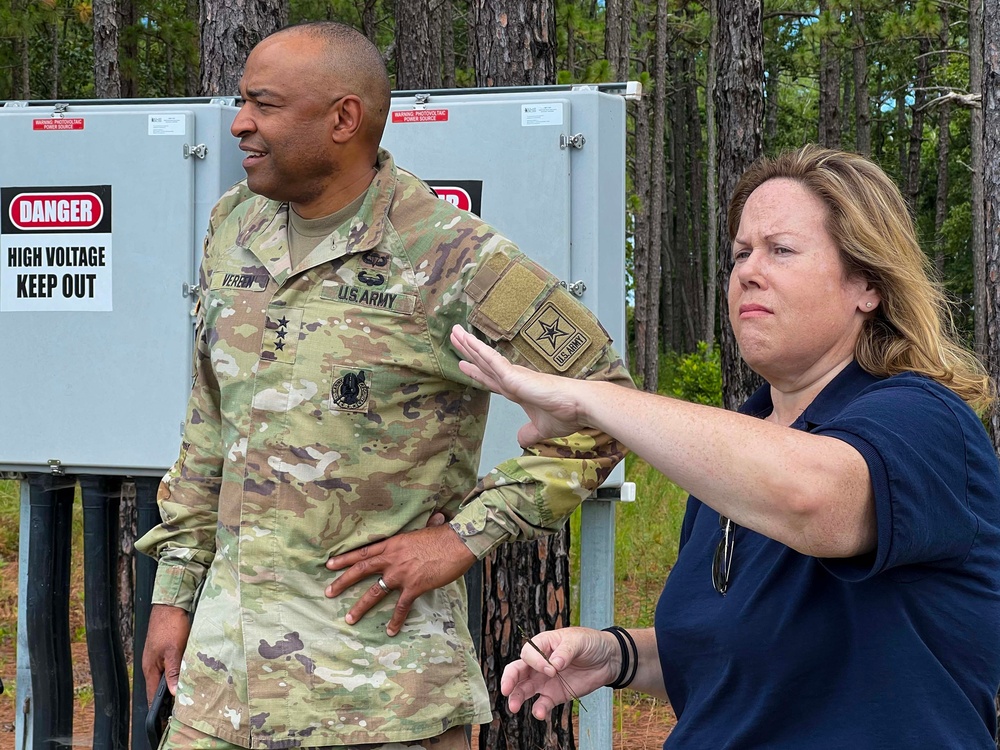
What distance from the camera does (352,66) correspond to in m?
2.36

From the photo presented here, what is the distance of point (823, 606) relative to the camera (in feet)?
5.11

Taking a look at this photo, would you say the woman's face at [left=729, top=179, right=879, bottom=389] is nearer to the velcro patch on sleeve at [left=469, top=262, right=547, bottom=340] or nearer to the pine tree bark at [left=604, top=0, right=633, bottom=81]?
the velcro patch on sleeve at [left=469, top=262, right=547, bottom=340]

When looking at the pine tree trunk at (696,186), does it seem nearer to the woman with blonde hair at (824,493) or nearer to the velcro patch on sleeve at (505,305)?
the velcro patch on sleeve at (505,305)

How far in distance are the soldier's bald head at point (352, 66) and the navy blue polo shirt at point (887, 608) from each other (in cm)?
117

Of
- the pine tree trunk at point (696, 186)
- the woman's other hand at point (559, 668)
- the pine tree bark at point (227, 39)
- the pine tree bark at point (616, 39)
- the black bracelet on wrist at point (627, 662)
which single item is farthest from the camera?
the pine tree trunk at point (696, 186)

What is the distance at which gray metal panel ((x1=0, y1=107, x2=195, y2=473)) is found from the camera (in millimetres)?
3137

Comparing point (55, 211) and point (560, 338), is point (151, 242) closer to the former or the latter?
point (55, 211)

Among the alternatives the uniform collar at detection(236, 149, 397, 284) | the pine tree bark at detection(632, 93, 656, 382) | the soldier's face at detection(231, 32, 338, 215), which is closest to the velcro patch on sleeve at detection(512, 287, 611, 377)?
the uniform collar at detection(236, 149, 397, 284)

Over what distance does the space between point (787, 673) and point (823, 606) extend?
11 centimetres

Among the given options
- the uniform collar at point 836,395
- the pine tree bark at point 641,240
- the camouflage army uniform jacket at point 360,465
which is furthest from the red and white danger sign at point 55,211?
the pine tree bark at point 641,240

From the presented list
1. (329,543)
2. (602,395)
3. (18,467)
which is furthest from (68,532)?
(602,395)

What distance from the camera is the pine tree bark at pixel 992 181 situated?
524cm

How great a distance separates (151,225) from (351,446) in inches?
48.6

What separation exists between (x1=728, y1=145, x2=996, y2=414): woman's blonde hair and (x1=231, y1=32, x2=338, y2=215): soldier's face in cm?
101
